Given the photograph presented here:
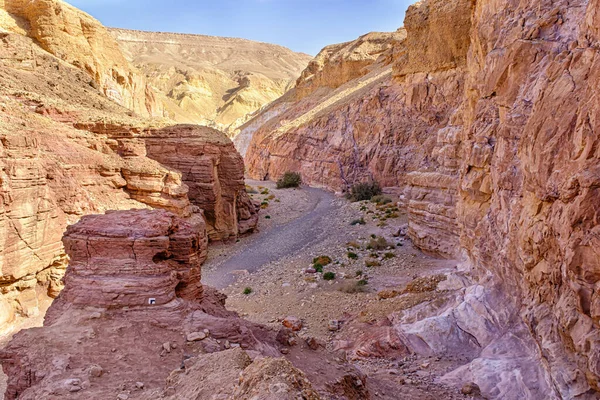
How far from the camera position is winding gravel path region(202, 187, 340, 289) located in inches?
683

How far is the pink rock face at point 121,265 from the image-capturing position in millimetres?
6617

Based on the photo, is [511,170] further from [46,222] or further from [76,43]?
[76,43]

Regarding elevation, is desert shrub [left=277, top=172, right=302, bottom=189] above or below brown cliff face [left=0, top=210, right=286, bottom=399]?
below

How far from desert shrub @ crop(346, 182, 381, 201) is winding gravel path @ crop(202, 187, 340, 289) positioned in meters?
2.39

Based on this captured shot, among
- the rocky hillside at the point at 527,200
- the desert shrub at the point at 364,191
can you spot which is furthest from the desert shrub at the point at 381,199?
the rocky hillside at the point at 527,200

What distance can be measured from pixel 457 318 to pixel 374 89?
29.2 m

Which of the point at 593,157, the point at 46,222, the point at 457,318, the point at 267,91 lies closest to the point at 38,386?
the point at 593,157

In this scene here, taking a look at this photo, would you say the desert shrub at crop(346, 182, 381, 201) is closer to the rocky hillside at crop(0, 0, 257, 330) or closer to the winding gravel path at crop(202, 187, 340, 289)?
the winding gravel path at crop(202, 187, 340, 289)

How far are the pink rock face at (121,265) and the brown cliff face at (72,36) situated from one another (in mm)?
23341

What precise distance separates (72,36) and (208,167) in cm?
1538

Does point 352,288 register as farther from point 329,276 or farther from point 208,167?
point 208,167

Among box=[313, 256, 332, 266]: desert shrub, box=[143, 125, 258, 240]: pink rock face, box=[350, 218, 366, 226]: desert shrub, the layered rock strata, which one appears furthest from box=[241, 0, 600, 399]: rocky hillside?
box=[143, 125, 258, 240]: pink rock face

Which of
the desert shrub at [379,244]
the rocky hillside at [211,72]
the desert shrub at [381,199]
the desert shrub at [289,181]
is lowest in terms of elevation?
the desert shrub at [379,244]

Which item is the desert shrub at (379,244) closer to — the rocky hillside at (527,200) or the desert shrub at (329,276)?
the rocky hillside at (527,200)
